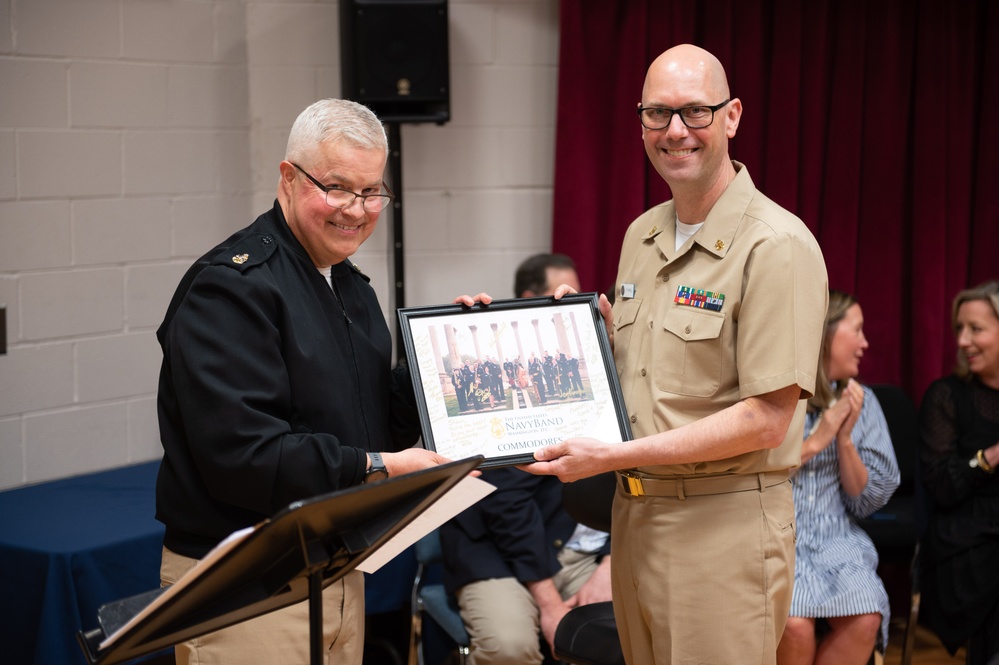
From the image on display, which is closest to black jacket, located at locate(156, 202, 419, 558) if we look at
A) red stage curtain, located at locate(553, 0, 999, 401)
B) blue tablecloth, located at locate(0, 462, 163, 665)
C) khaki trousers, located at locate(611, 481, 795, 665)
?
khaki trousers, located at locate(611, 481, 795, 665)

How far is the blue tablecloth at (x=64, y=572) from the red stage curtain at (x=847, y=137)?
2.01 meters

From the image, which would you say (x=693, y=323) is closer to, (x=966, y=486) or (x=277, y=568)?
(x=277, y=568)

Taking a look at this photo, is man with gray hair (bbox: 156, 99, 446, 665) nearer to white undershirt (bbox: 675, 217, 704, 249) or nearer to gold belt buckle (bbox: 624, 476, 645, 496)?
gold belt buckle (bbox: 624, 476, 645, 496)

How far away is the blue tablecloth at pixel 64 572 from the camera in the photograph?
2820 millimetres

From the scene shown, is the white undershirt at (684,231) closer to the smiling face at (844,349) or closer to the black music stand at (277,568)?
the black music stand at (277,568)

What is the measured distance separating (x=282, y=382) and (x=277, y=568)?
0.46m

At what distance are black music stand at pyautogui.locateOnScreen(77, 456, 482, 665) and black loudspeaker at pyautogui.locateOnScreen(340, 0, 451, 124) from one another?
7.74 ft

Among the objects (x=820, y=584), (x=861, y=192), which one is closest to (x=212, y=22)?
(x=861, y=192)

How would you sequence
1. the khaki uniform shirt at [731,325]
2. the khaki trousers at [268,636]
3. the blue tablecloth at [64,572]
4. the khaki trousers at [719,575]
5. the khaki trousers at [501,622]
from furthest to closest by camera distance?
the khaki trousers at [501,622] < the blue tablecloth at [64,572] < the khaki trousers at [719,575] < the khaki uniform shirt at [731,325] < the khaki trousers at [268,636]

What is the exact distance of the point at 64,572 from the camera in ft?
9.30

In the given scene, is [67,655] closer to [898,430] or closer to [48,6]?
[48,6]

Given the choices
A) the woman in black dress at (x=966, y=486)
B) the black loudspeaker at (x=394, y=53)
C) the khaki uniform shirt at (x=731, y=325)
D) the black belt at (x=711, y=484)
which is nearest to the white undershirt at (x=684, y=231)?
the khaki uniform shirt at (x=731, y=325)

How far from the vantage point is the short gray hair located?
199 centimetres

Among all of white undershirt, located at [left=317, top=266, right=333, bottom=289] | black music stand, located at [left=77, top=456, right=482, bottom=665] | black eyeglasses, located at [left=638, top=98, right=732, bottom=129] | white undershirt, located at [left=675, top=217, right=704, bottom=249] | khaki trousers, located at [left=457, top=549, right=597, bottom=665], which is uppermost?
black eyeglasses, located at [left=638, top=98, right=732, bottom=129]
